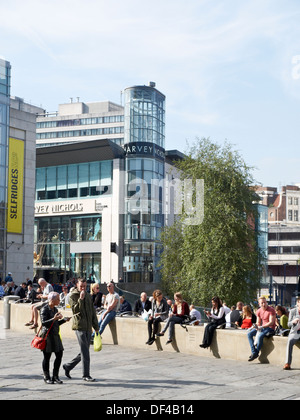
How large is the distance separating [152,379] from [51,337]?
1.88 meters

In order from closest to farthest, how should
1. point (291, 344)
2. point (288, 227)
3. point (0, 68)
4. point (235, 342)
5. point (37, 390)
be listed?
1. point (37, 390)
2. point (291, 344)
3. point (235, 342)
4. point (0, 68)
5. point (288, 227)

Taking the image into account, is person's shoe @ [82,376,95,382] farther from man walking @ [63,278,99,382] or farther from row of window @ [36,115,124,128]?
row of window @ [36,115,124,128]

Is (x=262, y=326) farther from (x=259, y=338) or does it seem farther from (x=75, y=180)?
(x=75, y=180)

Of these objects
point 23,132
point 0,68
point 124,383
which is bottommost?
point 124,383

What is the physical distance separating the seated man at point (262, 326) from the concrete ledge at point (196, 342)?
0.19 meters

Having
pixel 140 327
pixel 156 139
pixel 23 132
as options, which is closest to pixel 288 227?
pixel 156 139

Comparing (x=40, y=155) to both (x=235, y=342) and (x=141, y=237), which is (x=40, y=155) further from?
(x=235, y=342)

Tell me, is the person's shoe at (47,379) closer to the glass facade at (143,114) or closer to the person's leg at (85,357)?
the person's leg at (85,357)

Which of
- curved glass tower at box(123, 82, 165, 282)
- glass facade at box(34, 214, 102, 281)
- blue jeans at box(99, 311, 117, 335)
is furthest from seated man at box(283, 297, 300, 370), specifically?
glass facade at box(34, 214, 102, 281)

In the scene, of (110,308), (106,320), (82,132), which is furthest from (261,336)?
(82,132)

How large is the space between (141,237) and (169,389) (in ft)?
155

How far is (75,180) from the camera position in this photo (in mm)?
62281

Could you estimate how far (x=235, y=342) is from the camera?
45.2ft

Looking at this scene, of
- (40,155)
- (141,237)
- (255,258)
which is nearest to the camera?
(255,258)
